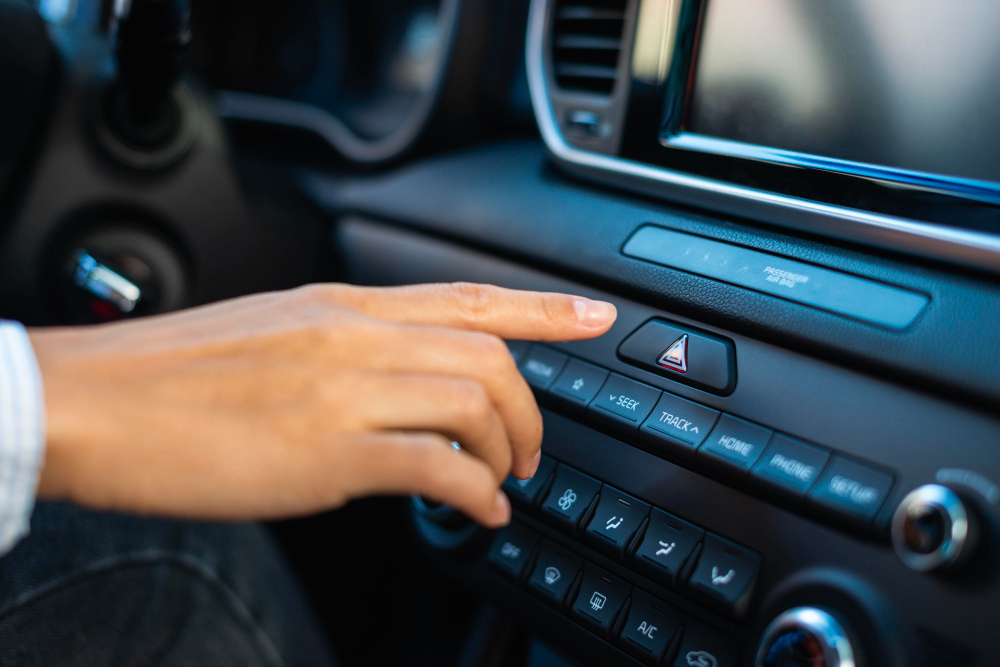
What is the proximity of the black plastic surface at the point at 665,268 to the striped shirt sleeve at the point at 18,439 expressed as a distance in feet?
1.44

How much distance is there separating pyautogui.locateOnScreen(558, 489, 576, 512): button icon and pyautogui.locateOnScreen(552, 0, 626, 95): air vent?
1.35 ft

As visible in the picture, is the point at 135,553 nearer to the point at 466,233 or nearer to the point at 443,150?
the point at 466,233

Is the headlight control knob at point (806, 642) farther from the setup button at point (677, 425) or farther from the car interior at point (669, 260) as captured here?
the setup button at point (677, 425)

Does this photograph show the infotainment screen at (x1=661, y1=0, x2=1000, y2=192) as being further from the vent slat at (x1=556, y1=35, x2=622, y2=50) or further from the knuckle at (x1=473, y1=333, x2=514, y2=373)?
the knuckle at (x1=473, y1=333, x2=514, y2=373)

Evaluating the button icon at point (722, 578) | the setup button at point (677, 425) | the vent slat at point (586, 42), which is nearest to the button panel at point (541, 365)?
the setup button at point (677, 425)

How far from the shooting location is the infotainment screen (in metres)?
0.50

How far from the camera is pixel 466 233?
798 millimetres

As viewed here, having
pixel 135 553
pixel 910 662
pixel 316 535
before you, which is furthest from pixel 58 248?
pixel 910 662

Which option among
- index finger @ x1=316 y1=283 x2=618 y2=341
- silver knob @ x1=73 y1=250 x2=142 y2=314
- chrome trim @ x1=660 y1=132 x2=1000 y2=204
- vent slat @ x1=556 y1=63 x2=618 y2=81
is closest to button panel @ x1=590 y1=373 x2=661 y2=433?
index finger @ x1=316 y1=283 x2=618 y2=341

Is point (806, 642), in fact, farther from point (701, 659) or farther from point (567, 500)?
point (567, 500)

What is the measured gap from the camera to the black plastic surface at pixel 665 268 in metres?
0.48

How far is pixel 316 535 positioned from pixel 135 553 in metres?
0.40

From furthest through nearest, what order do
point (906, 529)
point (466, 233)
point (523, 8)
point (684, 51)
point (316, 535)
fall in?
1. point (316, 535)
2. point (523, 8)
3. point (466, 233)
4. point (684, 51)
5. point (906, 529)

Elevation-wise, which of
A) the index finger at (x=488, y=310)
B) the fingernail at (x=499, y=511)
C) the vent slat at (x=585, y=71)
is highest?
the vent slat at (x=585, y=71)
